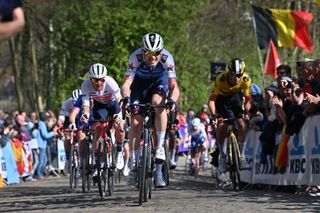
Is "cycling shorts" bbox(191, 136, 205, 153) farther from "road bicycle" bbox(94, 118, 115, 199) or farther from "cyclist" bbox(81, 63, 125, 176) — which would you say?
"road bicycle" bbox(94, 118, 115, 199)

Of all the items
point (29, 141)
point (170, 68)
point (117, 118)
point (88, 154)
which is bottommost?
point (88, 154)

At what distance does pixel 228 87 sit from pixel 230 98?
19cm

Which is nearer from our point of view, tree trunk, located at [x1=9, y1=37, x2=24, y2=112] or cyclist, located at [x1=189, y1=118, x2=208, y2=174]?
cyclist, located at [x1=189, y1=118, x2=208, y2=174]

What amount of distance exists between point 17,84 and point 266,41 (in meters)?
19.9

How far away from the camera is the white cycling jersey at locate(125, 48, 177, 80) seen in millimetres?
15094

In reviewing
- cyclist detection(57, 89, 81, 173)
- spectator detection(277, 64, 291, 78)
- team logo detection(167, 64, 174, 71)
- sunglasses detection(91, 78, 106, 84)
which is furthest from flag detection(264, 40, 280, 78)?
team logo detection(167, 64, 174, 71)

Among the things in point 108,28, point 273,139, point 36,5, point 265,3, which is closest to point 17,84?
point 36,5

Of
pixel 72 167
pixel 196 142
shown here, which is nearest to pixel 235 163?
pixel 72 167

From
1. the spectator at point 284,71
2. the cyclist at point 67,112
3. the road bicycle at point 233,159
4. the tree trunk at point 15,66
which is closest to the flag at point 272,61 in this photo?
the cyclist at point 67,112

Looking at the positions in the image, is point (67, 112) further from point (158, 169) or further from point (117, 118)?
point (158, 169)

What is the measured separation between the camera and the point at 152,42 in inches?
586

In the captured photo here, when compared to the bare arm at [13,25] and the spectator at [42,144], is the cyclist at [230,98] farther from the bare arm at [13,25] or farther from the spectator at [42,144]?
the spectator at [42,144]

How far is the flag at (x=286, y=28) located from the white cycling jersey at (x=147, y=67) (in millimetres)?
17669

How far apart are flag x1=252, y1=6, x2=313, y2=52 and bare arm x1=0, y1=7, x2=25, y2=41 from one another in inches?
968
